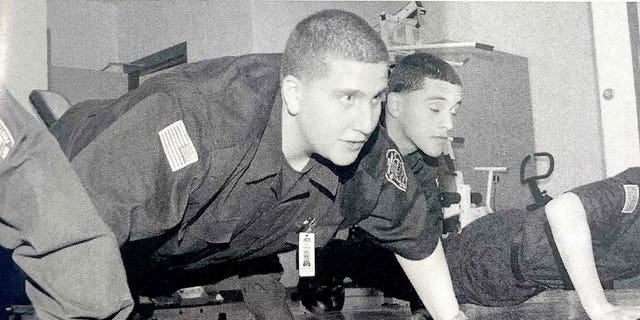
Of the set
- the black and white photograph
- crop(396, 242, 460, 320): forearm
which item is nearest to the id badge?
the black and white photograph

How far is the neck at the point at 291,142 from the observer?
1400mm

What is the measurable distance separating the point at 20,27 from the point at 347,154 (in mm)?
1293

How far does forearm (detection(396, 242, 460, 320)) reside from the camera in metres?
1.56

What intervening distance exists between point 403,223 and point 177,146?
0.62 m

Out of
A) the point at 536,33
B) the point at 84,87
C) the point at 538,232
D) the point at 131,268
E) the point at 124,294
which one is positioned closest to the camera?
the point at 124,294

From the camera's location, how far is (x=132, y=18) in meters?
4.64

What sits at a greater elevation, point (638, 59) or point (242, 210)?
point (638, 59)

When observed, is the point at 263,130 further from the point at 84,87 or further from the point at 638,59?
the point at 84,87

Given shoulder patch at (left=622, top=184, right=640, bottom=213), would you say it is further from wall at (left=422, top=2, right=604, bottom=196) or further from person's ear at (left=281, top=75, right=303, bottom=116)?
wall at (left=422, top=2, right=604, bottom=196)

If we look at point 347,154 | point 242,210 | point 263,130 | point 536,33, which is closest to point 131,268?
point 242,210

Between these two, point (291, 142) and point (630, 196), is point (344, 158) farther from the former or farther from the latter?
point (630, 196)

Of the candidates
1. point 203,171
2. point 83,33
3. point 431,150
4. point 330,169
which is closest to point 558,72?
point 431,150

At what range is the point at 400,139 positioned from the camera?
2232 mm

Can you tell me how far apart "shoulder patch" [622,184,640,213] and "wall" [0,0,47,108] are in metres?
1.74
